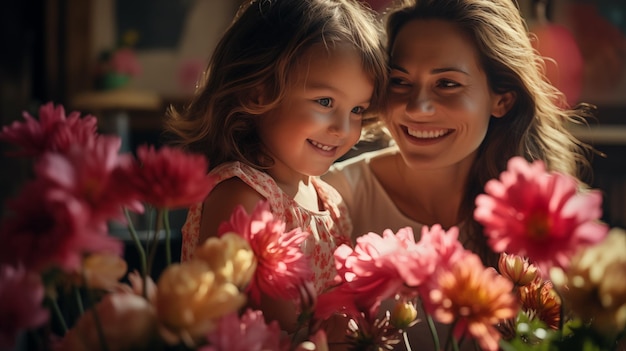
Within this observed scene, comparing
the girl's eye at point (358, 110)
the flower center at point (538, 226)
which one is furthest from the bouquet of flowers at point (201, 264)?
the girl's eye at point (358, 110)

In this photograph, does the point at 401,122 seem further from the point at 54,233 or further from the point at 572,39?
the point at 572,39

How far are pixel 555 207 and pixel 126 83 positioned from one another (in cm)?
369

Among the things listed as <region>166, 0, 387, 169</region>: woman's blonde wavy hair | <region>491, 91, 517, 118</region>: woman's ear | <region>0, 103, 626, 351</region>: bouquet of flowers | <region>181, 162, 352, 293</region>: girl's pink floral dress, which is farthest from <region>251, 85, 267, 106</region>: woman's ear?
<region>0, 103, 626, 351</region>: bouquet of flowers

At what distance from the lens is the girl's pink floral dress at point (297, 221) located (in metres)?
1.05

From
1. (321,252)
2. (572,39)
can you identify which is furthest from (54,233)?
(572,39)

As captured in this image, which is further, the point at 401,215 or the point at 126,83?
the point at 126,83

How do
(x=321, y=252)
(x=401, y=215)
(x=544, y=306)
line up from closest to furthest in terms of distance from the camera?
1. (x=544, y=306)
2. (x=321, y=252)
3. (x=401, y=215)

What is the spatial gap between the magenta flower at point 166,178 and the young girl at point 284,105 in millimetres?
483

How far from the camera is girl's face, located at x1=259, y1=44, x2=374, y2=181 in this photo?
3.48ft

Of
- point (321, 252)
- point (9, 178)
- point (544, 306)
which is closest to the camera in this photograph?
point (544, 306)

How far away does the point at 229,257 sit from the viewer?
554 mm

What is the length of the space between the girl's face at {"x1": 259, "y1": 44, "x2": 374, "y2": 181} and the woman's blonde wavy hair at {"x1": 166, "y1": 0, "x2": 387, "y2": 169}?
0.05ft

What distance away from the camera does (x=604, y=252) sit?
19.6 inches

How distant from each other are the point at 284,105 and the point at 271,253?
1.59 ft
